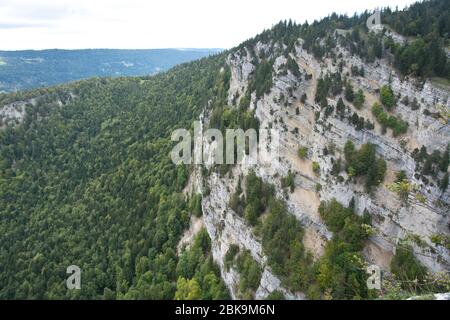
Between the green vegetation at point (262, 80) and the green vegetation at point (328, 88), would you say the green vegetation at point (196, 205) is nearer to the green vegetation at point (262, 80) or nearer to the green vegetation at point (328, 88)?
the green vegetation at point (262, 80)

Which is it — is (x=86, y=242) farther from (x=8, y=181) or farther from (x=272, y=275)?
(x=272, y=275)

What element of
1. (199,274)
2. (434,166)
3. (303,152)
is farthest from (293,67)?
(199,274)

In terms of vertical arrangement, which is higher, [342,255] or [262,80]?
[262,80]

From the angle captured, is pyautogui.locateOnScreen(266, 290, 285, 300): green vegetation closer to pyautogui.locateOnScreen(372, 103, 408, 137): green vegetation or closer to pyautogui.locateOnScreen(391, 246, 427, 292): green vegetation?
pyautogui.locateOnScreen(391, 246, 427, 292): green vegetation

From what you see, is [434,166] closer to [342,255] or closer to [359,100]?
[342,255]

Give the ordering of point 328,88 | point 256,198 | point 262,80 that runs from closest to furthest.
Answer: point 328,88 < point 256,198 < point 262,80

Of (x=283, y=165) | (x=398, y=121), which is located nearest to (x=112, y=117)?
Answer: (x=283, y=165)

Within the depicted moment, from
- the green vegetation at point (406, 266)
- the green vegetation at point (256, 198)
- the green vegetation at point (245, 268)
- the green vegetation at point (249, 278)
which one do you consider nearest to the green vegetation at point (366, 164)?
the green vegetation at point (406, 266)

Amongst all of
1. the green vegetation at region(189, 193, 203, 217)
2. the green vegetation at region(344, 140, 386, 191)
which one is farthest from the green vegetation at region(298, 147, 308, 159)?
the green vegetation at region(189, 193, 203, 217)
